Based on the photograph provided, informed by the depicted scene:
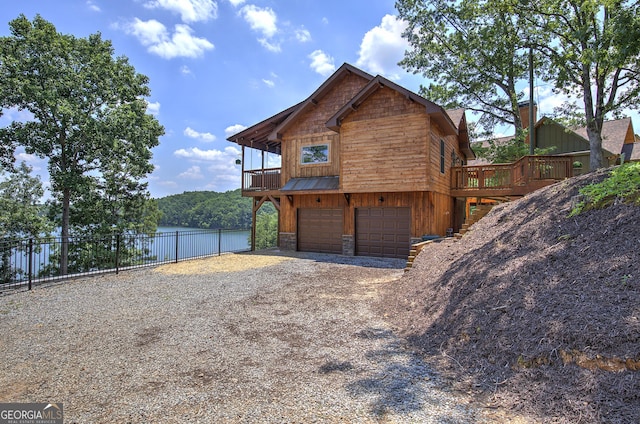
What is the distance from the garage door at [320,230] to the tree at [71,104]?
1024 centimetres

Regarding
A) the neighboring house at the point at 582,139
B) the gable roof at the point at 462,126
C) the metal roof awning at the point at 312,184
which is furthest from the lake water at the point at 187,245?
the neighboring house at the point at 582,139

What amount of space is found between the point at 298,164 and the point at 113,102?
40.6 ft

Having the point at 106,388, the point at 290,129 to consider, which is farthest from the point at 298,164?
the point at 106,388

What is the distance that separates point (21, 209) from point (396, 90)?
22287 mm

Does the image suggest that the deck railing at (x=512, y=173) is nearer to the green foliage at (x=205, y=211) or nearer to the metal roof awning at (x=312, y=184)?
the metal roof awning at (x=312, y=184)

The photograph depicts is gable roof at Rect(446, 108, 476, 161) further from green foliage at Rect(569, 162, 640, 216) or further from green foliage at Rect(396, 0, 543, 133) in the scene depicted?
green foliage at Rect(569, 162, 640, 216)

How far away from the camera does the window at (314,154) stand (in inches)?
581

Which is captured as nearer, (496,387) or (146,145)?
(496,387)

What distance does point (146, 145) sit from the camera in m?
20.2

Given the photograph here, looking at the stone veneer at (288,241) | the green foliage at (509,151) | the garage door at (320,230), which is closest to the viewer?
the garage door at (320,230)

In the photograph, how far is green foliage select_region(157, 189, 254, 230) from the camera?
2029 inches

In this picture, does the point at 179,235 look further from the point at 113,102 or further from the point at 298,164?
→ the point at 113,102

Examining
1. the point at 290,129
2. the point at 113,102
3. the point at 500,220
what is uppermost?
the point at 113,102

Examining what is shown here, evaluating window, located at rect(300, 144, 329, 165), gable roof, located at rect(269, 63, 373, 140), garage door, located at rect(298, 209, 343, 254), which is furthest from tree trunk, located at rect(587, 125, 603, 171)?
window, located at rect(300, 144, 329, 165)
